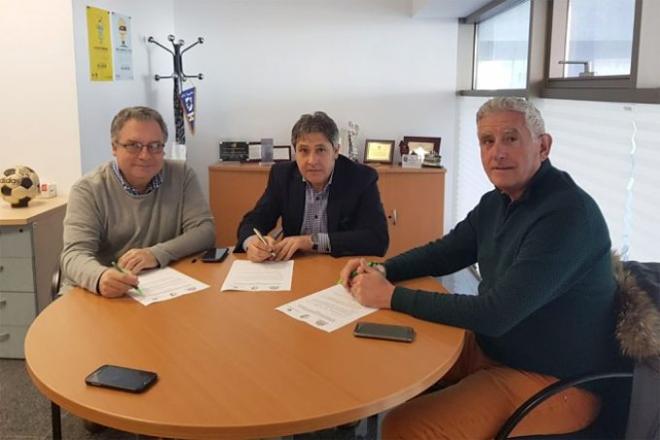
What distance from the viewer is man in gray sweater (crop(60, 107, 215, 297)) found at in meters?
2.00

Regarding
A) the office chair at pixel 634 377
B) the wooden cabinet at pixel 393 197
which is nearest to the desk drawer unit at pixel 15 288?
the wooden cabinet at pixel 393 197

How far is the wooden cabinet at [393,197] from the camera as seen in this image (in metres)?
4.02

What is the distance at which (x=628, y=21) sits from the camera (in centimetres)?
207

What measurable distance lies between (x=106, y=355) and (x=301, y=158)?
1.17m

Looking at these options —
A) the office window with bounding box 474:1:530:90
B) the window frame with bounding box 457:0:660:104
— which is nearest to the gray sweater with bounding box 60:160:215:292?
the window frame with bounding box 457:0:660:104

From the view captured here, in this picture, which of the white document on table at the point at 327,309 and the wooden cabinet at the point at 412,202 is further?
the wooden cabinet at the point at 412,202

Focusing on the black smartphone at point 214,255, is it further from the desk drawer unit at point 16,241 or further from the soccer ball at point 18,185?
the soccer ball at point 18,185

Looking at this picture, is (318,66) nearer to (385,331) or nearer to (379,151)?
(379,151)

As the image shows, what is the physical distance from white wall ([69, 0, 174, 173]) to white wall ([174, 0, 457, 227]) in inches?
8.8

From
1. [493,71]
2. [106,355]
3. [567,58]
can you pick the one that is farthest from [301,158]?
[493,71]

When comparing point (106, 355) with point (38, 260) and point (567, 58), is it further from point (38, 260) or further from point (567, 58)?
point (567, 58)

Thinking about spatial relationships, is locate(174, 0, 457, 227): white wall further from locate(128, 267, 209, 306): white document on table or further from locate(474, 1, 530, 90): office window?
locate(128, 267, 209, 306): white document on table

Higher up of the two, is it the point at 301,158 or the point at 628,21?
the point at 628,21

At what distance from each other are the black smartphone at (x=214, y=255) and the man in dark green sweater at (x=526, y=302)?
631 millimetres
